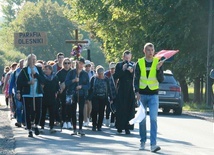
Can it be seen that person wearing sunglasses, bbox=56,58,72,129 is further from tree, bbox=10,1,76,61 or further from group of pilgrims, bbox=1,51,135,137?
tree, bbox=10,1,76,61

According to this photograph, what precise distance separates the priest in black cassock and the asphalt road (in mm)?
328

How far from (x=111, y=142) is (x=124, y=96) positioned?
265 cm

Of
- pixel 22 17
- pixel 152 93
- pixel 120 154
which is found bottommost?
pixel 120 154

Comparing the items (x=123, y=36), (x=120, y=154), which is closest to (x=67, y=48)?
(x=123, y=36)

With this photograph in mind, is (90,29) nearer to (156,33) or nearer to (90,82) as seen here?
(156,33)

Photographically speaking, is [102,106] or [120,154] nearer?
[120,154]

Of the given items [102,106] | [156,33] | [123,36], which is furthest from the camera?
[123,36]

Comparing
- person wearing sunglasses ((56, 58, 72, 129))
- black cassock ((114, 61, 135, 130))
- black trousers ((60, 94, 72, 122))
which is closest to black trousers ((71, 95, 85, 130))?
black trousers ((60, 94, 72, 122))

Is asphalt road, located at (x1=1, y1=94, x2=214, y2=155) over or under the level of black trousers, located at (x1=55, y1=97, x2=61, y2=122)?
under

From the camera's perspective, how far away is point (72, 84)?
731 inches

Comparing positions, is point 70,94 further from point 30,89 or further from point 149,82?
point 149,82

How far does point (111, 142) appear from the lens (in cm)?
1642

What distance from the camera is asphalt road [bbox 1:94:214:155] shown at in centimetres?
1451

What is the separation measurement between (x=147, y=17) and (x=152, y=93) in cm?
2629
